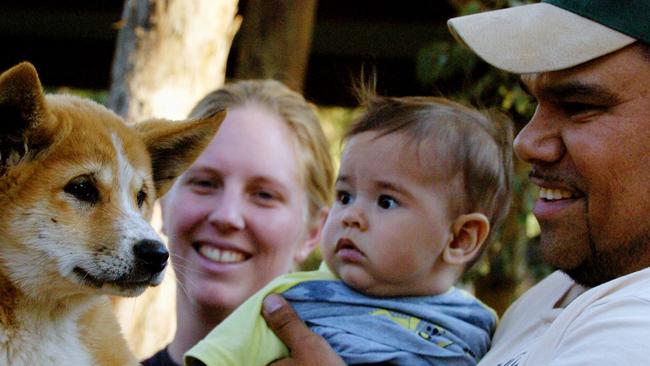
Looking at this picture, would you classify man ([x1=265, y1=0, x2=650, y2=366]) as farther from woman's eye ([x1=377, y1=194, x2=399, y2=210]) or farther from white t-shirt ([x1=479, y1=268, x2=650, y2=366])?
woman's eye ([x1=377, y1=194, x2=399, y2=210])

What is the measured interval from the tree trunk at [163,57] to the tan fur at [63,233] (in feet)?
6.70

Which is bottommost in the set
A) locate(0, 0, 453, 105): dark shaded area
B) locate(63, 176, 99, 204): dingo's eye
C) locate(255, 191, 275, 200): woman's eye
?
locate(0, 0, 453, 105): dark shaded area

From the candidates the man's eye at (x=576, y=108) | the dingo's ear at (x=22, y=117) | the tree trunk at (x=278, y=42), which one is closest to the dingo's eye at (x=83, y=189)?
the dingo's ear at (x=22, y=117)

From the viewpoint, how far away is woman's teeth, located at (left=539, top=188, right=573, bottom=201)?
278 centimetres

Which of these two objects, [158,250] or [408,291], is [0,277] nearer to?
[158,250]

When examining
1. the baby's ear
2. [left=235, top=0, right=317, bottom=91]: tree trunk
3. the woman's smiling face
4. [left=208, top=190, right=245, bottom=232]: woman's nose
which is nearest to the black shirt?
the woman's smiling face

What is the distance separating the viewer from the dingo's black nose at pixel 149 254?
297 cm

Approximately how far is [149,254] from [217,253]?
35.0 inches

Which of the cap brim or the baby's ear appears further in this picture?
the baby's ear

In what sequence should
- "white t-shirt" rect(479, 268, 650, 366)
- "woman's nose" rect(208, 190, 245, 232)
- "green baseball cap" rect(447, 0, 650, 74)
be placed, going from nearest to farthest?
"white t-shirt" rect(479, 268, 650, 366), "green baseball cap" rect(447, 0, 650, 74), "woman's nose" rect(208, 190, 245, 232)

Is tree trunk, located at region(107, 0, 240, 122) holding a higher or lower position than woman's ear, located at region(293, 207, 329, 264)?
higher

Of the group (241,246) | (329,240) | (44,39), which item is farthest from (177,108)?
(44,39)

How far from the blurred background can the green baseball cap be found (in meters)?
1.56

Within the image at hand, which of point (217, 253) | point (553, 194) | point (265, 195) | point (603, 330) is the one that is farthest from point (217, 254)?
point (603, 330)
